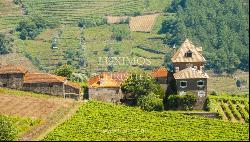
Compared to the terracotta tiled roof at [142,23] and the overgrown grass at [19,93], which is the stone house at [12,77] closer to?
the overgrown grass at [19,93]

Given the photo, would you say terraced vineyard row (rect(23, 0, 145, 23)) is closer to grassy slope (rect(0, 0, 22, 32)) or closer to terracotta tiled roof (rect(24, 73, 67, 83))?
grassy slope (rect(0, 0, 22, 32))

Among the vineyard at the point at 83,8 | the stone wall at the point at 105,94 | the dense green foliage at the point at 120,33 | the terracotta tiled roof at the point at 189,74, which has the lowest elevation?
the stone wall at the point at 105,94

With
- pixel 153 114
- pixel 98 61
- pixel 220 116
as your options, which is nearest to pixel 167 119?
pixel 153 114

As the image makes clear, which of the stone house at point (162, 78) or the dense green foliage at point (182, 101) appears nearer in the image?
the dense green foliage at point (182, 101)

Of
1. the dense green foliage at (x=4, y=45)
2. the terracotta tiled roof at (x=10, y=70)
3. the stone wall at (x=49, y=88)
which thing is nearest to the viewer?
the stone wall at (x=49, y=88)

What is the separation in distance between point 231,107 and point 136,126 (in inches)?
684

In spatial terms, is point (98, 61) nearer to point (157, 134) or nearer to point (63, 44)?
point (63, 44)

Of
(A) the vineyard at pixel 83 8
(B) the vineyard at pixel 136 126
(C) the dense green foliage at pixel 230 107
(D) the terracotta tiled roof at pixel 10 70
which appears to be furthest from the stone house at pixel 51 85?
(A) the vineyard at pixel 83 8

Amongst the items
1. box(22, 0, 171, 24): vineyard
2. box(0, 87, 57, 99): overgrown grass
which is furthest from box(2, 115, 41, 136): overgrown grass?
box(22, 0, 171, 24): vineyard

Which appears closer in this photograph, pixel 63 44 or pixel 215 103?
pixel 215 103

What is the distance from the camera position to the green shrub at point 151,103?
233 feet

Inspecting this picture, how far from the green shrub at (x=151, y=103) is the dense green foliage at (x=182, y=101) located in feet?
6.02

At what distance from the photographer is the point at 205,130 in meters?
62.8

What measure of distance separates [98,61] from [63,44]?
11.4 metres
